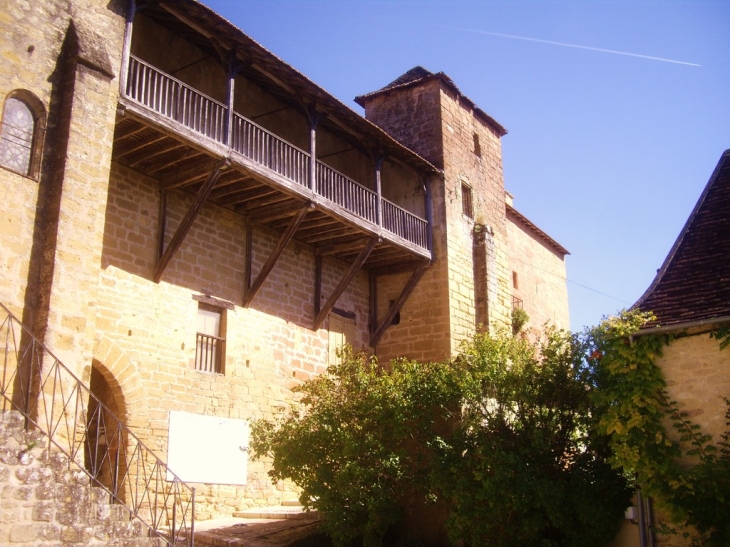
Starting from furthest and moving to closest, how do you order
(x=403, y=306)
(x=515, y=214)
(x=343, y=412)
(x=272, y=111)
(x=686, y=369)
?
1. (x=515, y=214)
2. (x=403, y=306)
3. (x=272, y=111)
4. (x=343, y=412)
5. (x=686, y=369)

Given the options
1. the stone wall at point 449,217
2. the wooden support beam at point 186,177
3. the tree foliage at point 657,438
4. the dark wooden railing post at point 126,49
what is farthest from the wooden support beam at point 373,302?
the dark wooden railing post at point 126,49

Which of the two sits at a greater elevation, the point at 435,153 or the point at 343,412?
the point at 435,153

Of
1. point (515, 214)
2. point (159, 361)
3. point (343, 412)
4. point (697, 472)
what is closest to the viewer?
point (697, 472)

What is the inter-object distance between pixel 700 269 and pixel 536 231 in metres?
15.5

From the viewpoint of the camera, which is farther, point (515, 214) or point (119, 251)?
point (515, 214)

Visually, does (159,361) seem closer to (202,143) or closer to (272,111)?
(202,143)

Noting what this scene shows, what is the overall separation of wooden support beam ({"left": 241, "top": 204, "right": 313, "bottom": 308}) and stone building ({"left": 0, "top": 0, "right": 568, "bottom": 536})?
1.5 inches

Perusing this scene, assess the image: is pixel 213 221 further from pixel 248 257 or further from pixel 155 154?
pixel 155 154

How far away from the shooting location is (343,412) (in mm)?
11555

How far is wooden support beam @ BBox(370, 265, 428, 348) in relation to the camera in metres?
17.1

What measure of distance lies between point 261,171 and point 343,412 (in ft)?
14.2

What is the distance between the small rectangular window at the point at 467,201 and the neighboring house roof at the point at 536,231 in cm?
459

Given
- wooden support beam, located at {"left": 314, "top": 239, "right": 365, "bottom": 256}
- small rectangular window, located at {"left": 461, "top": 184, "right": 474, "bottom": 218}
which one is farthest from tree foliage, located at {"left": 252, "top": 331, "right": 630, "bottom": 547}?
small rectangular window, located at {"left": 461, "top": 184, "right": 474, "bottom": 218}

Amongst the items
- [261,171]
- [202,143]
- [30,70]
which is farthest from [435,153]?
[30,70]
